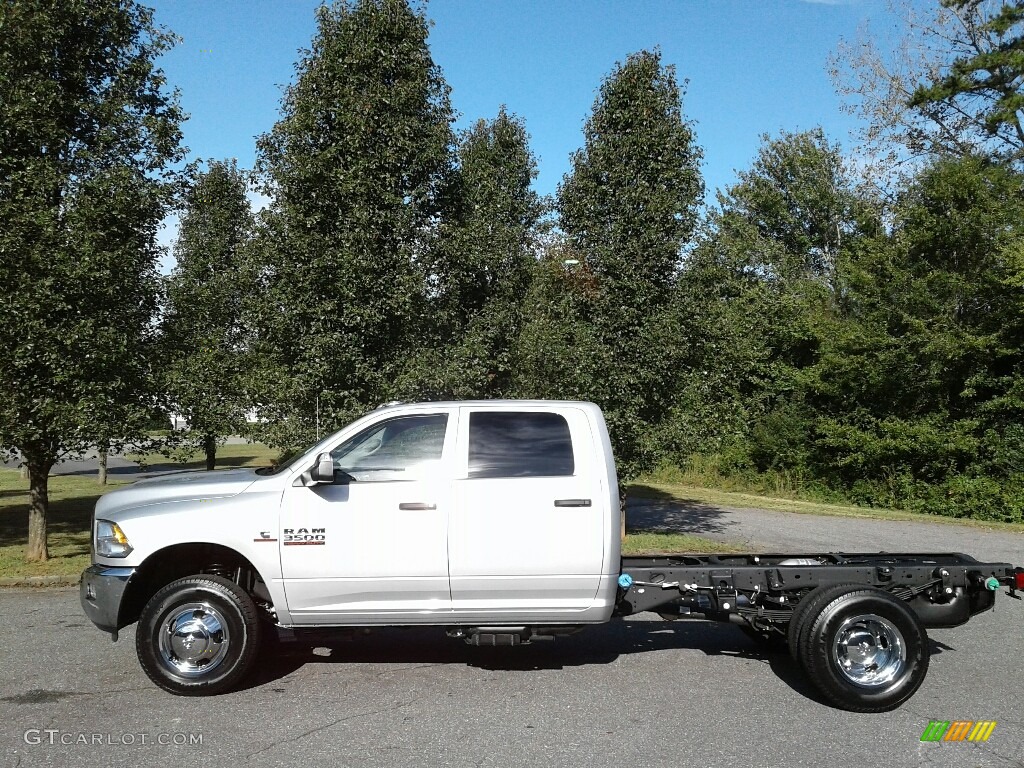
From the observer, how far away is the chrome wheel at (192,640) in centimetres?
572

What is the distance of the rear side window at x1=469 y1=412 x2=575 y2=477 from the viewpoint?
591 centimetres

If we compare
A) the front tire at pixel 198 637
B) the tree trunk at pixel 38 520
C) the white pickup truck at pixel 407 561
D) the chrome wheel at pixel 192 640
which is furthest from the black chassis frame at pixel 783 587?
the tree trunk at pixel 38 520

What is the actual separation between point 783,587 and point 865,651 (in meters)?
0.66

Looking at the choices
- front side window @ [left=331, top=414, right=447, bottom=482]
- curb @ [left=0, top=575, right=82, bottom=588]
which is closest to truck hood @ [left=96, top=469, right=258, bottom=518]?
front side window @ [left=331, top=414, right=447, bottom=482]

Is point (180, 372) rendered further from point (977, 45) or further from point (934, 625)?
point (977, 45)

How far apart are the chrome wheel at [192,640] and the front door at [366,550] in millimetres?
540

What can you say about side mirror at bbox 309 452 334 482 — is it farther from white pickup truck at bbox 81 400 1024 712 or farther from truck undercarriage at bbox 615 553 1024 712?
truck undercarriage at bbox 615 553 1024 712

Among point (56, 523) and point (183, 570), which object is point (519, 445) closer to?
point (183, 570)

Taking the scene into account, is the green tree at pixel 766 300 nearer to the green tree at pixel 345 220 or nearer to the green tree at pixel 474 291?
the green tree at pixel 474 291

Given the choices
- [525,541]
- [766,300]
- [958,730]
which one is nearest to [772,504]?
[766,300]

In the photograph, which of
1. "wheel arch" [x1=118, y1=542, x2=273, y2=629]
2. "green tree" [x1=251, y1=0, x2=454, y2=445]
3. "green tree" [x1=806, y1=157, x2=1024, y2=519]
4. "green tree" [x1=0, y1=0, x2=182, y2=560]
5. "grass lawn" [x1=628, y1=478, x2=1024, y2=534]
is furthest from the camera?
"green tree" [x1=806, y1=157, x2=1024, y2=519]

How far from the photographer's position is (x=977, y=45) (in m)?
25.5

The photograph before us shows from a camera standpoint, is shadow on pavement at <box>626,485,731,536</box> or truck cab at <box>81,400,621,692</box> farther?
shadow on pavement at <box>626,485,731,536</box>

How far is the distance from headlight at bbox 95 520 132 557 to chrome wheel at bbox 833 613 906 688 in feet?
15.8
